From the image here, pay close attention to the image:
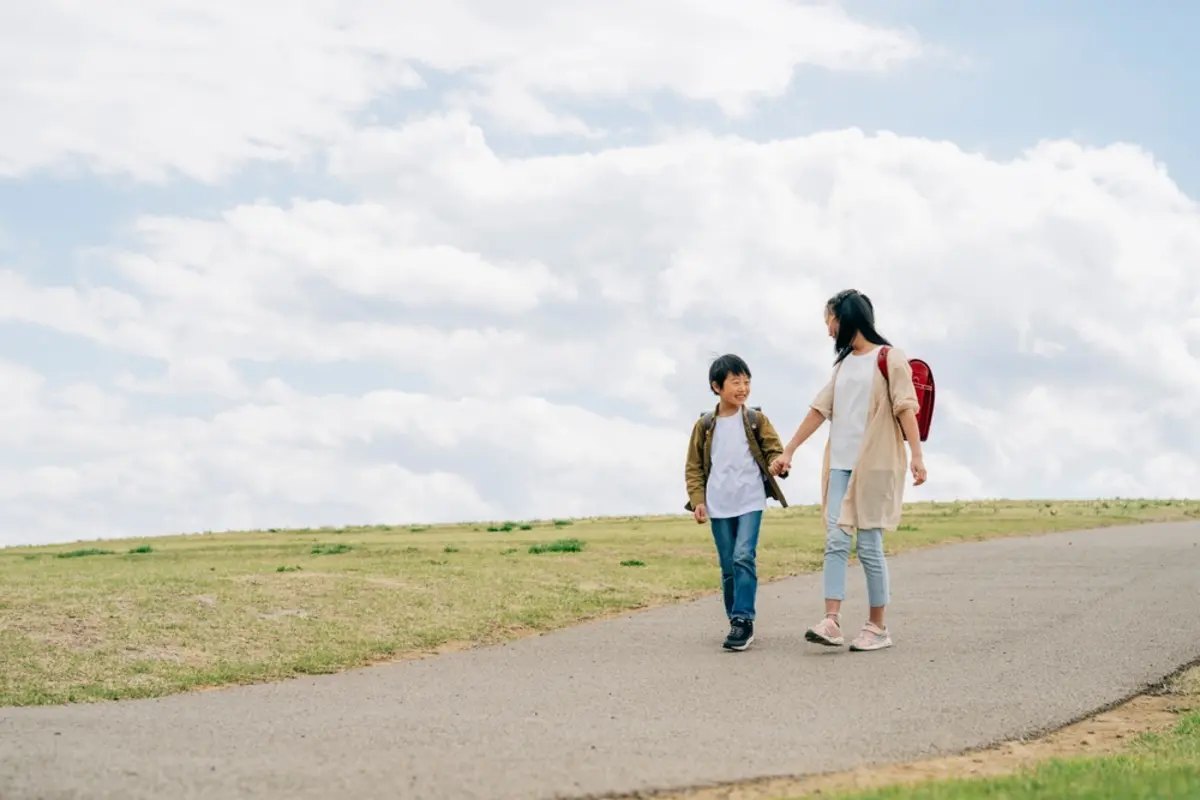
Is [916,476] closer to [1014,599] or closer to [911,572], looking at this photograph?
[1014,599]

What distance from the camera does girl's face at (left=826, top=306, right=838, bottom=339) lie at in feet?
35.4

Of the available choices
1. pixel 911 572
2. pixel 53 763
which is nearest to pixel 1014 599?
pixel 911 572

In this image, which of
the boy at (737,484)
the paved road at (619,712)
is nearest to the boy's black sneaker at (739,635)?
the boy at (737,484)

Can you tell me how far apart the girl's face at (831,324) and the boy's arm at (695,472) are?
4.77 feet

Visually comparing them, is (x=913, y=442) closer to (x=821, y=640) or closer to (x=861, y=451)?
(x=861, y=451)

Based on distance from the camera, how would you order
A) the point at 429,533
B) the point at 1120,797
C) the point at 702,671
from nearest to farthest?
the point at 1120,797 → the point at 702,671 → the point at 429,533

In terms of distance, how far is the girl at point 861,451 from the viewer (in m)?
10.5

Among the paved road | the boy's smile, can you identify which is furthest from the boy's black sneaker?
the boy's smile

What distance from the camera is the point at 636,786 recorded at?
604 centimetres

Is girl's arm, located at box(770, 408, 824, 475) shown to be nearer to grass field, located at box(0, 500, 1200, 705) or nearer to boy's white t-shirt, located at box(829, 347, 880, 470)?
boy's white t-shirt, located at box(829, 347, 880, 470)

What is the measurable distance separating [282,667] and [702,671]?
11.8ft

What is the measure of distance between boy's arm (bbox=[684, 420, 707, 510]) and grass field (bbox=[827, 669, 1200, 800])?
16.2ft

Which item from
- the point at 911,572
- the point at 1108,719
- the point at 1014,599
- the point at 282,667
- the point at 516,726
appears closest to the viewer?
the point at 516,726

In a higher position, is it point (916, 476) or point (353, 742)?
point (916, 476)
